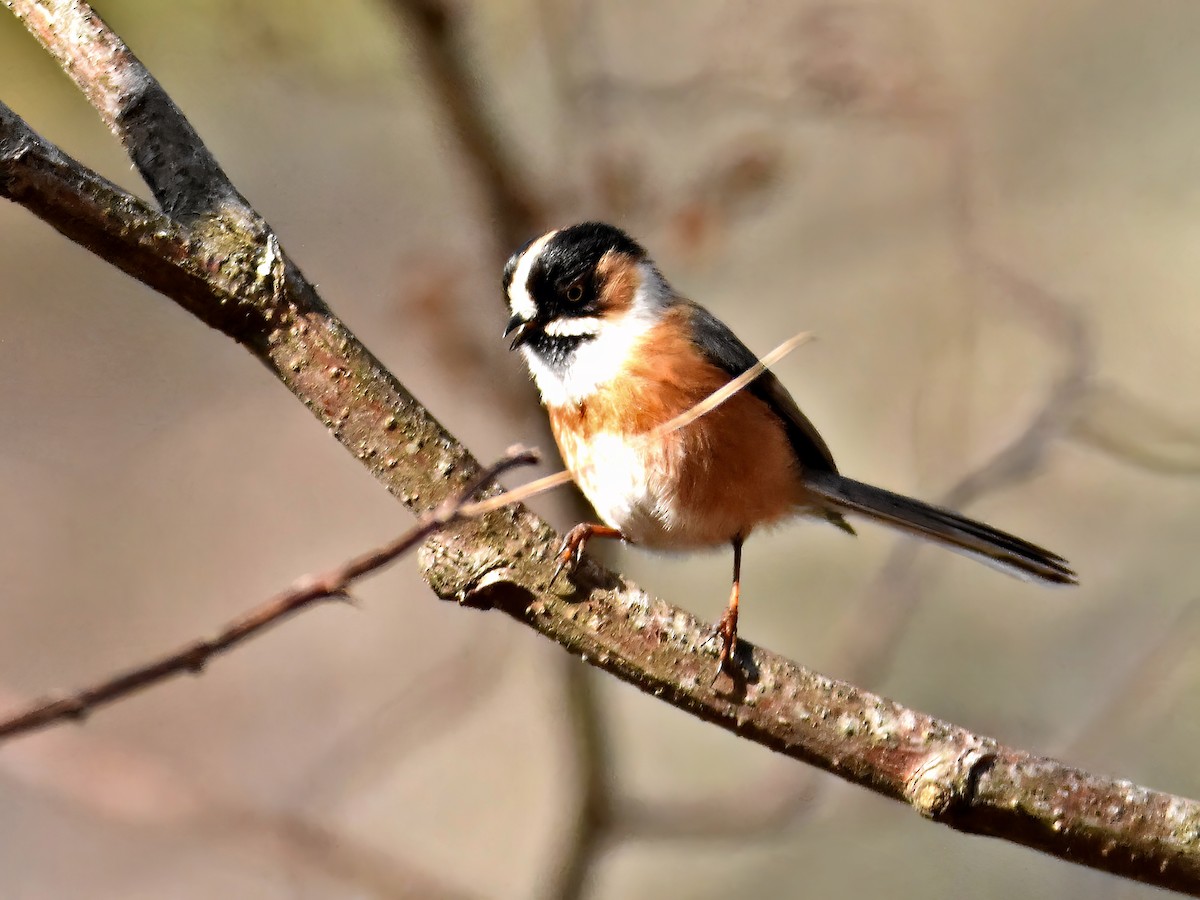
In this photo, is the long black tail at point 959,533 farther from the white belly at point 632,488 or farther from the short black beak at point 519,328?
the short black beak at point 519,328

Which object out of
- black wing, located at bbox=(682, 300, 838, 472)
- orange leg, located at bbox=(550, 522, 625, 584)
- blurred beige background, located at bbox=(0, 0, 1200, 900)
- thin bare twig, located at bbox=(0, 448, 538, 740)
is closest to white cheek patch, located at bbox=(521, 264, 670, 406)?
black wing, located at bbox=(682, 300, 838, 472)

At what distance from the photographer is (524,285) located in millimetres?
2154

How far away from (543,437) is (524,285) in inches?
24.4

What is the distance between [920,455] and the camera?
3133mm

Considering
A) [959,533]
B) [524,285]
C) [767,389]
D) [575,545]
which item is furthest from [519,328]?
[959,533]

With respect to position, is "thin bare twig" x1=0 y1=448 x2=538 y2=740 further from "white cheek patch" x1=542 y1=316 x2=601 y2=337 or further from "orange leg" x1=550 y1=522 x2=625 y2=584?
"white cheek patch" x1=542 y1=316 x2=601 y2=337

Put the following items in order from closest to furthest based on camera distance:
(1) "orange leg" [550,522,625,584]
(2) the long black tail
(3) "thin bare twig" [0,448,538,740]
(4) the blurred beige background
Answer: (3) "thin bare twig" [0,448,538,740] < (1) "orange leg" [550,522,625,584] < (2) the long black tail < (4) the blurred beige background

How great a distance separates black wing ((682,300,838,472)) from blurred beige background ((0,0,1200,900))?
694mm

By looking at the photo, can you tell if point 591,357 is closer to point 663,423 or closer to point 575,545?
point 663,423

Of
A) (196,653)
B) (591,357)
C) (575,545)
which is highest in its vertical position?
(591,357)

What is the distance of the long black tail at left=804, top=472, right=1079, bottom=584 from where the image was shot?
1.95m

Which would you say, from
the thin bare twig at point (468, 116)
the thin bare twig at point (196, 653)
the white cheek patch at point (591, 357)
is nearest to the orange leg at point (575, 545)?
the white cheek patch at point (591, 357)

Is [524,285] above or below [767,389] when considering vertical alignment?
above

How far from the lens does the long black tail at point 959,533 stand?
6.40ft
